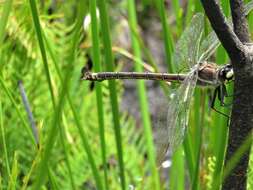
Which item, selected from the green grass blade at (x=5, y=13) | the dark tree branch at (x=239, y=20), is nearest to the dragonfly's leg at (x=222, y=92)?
the dark tree branch at (x=239, y=20)

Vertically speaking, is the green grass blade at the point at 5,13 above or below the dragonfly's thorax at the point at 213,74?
above

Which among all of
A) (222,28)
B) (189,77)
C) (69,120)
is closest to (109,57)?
(189,77)

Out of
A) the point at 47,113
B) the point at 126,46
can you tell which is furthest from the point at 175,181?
the point at 126,46

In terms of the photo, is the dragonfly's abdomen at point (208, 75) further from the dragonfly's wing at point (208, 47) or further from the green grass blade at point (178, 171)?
the green grass blade at point (178, 171)

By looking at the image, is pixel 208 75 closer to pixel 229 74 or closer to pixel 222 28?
pixel 229 74

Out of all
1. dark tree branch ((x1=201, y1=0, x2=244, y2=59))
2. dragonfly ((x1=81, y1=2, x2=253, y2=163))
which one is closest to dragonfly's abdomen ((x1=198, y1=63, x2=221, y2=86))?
dragonfly ((x1=81, y1=2, x2=253, y2=163))

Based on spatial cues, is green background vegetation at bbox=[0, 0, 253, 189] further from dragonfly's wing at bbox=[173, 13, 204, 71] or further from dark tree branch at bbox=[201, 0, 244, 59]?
dark tree branch at bbox=[201, 0, 244, 59]
